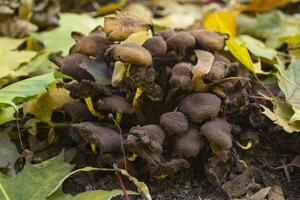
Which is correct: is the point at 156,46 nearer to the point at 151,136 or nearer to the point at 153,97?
the point at 153,97

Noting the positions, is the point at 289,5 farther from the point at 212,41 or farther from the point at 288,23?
the point at 212,41

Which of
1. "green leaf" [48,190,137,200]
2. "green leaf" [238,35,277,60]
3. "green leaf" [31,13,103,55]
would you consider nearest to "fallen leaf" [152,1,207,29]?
"green leaf" [31,13,103,55]

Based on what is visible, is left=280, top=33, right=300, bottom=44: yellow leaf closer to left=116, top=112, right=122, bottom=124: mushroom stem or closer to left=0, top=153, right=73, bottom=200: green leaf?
left=116, top=112, right=122, bottom=124: mushroom stem

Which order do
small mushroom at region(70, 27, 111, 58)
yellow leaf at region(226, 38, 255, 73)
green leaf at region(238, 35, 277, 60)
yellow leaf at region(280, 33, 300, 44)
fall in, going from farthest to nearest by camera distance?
1. yellow leaf at region(280, 33, 300, 44)
2. green leaf at region(238, 35, 277, 60)
3. yellow leaf at region(226, 38, 255, 73)
4. small mushroom at region(70, 27, 111, 58)

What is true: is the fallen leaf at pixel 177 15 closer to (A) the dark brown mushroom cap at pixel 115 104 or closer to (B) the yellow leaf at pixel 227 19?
(B) the yellow leaf at pixel 227 19

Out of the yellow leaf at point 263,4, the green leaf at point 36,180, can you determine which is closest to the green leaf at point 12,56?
the green leaf at point 36,180

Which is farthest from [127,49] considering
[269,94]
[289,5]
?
[289,5]
